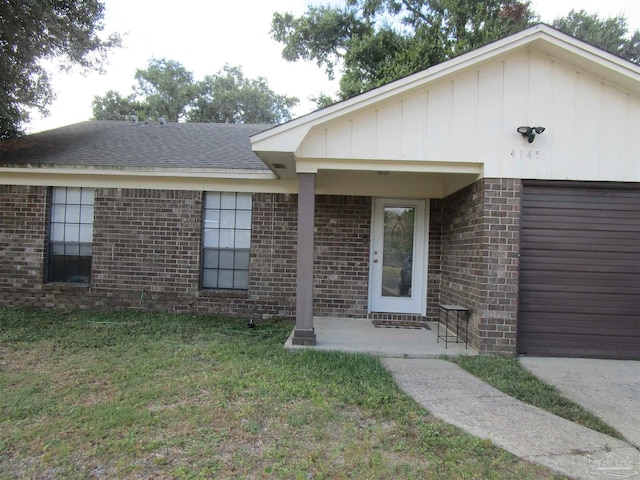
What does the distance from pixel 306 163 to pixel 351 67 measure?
1468 centimetres

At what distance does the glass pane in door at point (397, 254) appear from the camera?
7.82 meters

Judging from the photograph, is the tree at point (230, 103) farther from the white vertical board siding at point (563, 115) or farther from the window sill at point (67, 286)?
the white vertical board siding at point (563, 115)

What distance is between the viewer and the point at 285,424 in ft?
11.3

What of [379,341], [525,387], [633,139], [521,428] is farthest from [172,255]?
[633,139]

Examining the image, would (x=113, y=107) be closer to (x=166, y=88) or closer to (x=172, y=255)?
(x=166, y=88)

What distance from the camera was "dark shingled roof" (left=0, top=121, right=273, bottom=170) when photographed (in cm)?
780

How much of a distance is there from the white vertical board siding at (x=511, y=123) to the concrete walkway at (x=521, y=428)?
2.77m

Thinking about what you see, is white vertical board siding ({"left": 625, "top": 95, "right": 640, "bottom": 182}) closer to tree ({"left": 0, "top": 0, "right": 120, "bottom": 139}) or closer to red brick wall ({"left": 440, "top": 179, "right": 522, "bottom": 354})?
red brick wall ({"left": 440, "top": 179, "right": 522, "bottom": 354})

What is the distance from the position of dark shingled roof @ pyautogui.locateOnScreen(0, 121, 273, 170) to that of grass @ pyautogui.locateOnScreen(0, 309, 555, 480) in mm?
3584

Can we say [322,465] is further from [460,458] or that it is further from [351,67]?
[351,67]

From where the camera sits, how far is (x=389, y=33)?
1836cm

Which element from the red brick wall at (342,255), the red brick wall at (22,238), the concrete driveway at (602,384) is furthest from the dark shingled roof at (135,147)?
the concrete driveway at (602,384)

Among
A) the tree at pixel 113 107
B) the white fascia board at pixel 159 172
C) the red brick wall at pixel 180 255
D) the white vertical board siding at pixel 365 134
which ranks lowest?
the red brick wall at pixel 180 255

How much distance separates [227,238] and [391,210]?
10.2 feet
